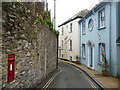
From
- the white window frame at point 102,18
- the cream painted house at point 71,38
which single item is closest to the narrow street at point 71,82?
the white window frame at point 102,18

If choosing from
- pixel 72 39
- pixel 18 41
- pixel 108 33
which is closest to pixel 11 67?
pixel 18 41

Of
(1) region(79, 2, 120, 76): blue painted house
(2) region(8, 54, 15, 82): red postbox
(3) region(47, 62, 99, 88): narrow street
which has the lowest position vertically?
(3) region(47, 62, 99, 88): narrow street

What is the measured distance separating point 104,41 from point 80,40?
799cm

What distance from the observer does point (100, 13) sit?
12117 millimetres

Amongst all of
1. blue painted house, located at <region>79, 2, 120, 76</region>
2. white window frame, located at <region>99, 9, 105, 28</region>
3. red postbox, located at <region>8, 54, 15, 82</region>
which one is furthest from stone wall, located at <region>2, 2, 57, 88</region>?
white window frame, located at <region>99, 9, 105, 28</region>

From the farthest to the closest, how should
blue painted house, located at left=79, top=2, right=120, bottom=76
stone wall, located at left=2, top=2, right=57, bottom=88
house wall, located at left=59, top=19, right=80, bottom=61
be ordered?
house wall, located at left=59, top=19, right=80, bottom=61
blue painted house, located at left=79, top=2, right=120, bottom=76
stone wall, located at left=2, top=2, right=57, bottom=88

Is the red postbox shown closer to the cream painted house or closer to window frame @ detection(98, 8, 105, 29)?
window frame @ detection(98, 8, 105, 29)

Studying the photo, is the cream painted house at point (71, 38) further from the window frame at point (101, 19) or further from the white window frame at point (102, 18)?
the white window frame at point (102, 18)

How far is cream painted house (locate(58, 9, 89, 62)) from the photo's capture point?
19.9 m

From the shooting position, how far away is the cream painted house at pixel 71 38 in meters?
19.9

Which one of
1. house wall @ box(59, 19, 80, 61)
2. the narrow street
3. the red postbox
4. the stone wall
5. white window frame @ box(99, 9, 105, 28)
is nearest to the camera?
the stone wall

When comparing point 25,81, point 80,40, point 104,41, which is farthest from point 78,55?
point 25,81

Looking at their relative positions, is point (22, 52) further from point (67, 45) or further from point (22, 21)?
point (67, 45)

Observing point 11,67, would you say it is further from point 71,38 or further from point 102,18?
point 71,38
